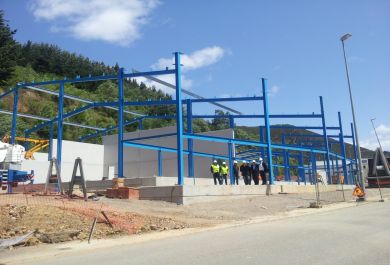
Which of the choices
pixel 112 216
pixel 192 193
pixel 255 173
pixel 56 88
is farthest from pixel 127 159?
pixel 56 88

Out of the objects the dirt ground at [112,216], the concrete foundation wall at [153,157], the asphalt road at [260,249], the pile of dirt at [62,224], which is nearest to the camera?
the asphalt road at [260,249]

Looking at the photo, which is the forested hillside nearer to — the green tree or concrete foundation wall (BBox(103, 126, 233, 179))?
the green tree

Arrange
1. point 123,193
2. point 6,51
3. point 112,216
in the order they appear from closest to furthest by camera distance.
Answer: point 112,216 < point 123,193 < point 6,51

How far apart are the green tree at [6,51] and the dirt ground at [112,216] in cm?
2997

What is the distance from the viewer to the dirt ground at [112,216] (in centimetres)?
1040

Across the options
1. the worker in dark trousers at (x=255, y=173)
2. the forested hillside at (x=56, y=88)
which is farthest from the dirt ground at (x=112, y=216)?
the forested hillside at (x=56, y=88)

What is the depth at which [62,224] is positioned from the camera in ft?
36.1

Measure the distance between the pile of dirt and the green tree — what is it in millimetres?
33539

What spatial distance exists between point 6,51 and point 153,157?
19050 millimetres

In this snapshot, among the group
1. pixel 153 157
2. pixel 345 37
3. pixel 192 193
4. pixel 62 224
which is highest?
pixel 345 37

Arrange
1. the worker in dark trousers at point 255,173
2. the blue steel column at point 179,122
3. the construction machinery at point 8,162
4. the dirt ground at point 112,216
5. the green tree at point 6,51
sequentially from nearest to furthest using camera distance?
the dirt ground at point 112,216, the blue steel column at point 179,122, the construction machinery at point 8,162, the worker in dark trousers at point 255,173, the green tree at point 6,51

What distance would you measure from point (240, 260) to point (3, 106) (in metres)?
56.2

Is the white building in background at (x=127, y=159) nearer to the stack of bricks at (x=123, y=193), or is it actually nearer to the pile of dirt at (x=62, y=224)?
the stack of bricks at (x=123, y=193)

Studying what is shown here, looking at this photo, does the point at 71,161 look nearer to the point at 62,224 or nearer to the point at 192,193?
the point at 192,193
